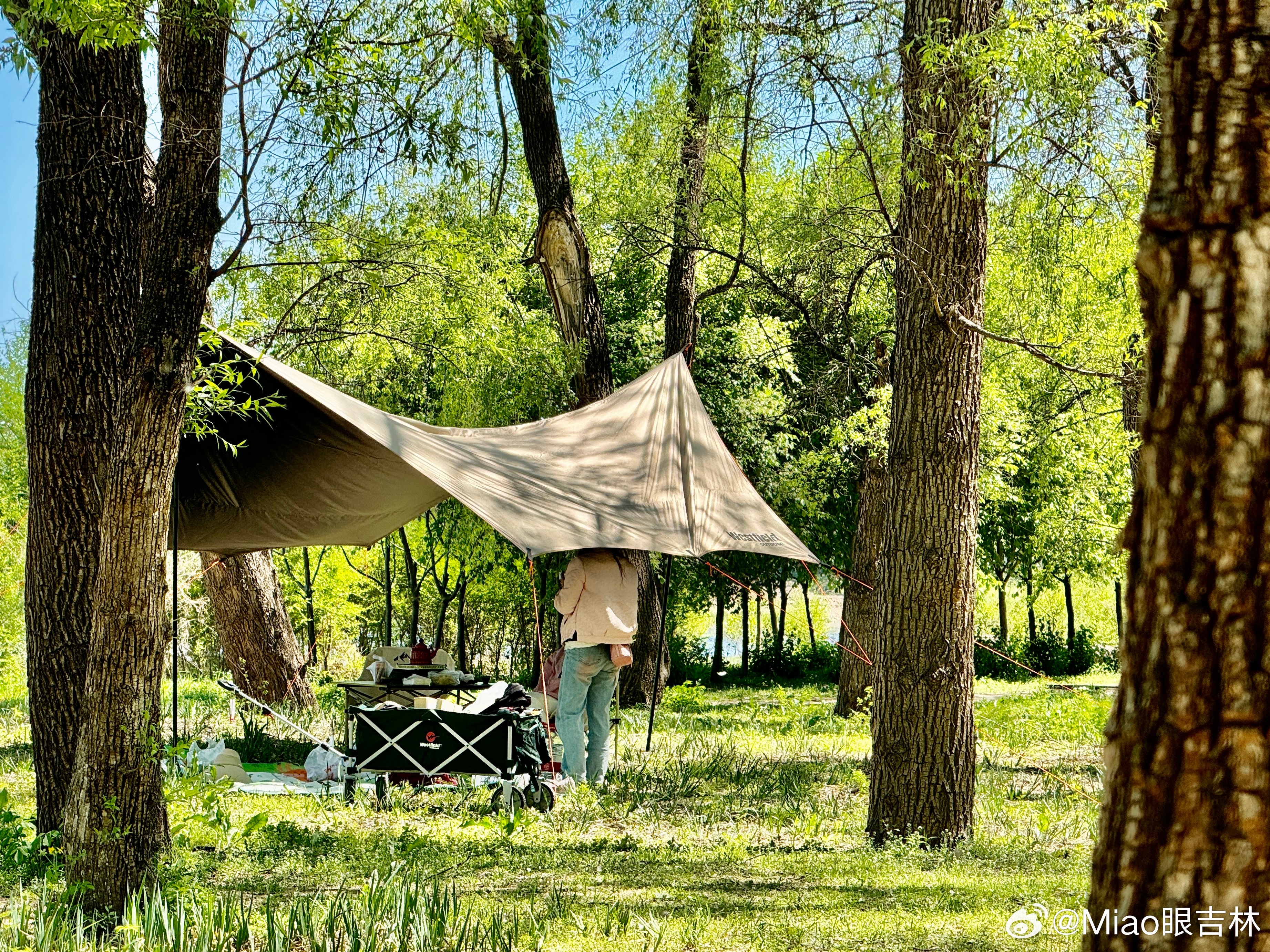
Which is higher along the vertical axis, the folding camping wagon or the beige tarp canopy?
the beige tarp canopy

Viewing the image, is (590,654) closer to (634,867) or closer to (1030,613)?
(634,867)

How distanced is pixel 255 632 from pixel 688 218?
514 centimetres

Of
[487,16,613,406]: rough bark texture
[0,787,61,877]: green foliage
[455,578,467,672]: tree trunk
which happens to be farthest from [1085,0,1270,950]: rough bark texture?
[455,578,467,672]: tree trunk

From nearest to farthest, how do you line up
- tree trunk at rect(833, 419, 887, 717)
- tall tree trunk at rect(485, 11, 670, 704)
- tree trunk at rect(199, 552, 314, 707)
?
tree trunk at rect(199, 552, 314, 707) → tall tree trunk at rect(485, 11, 670, 704) → tree trunk at rect(833, 419, 887, 717)

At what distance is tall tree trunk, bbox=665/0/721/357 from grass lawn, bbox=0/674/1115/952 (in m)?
4.31

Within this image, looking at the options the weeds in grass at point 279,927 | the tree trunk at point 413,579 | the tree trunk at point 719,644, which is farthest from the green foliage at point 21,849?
the tree trunk at point 719,644

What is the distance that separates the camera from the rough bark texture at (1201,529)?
1407mm

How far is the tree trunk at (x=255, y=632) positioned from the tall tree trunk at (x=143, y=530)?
5.69 meters

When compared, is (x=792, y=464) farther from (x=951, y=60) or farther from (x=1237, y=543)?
(x=1237, y=543)

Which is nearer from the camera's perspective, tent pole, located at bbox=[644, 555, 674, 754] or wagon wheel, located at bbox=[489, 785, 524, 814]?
wagon wheel, located at bbox=[489, 785, 524, 814]

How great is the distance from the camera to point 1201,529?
56.6 inches

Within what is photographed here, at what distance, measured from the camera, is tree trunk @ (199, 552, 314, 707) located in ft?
29.7

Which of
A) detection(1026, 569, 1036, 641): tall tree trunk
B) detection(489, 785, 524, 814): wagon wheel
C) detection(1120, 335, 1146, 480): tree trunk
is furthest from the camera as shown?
detection(1026, 569, 1036, 641): tall tree trunk

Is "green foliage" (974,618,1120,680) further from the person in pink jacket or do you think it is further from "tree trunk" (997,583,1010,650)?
the person in pink jacket
